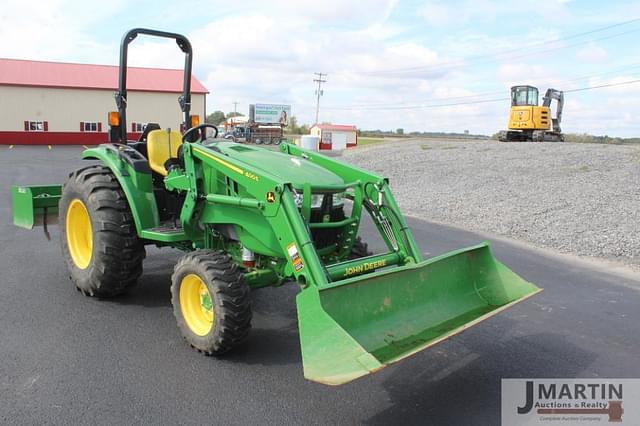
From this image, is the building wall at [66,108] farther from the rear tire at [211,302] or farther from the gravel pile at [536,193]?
the rear tire at [211,302]

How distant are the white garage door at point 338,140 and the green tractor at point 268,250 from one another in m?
42.2

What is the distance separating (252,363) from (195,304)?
0.68 metres

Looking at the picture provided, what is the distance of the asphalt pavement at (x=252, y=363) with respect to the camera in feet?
11.4

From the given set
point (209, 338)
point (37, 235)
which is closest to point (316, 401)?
point (209, 338)

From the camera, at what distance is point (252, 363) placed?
4152 millimetres

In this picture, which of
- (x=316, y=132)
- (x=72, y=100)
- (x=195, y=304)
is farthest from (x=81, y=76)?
(x=195, y=304)

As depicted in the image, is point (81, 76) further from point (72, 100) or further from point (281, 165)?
point (281, 165)

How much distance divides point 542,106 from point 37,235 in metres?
27.2

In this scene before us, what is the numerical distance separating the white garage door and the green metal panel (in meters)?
41.8

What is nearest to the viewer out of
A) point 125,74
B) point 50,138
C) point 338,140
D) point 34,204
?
point 125,74

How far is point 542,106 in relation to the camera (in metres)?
29.4

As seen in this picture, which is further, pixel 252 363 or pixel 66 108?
pixel 66 108

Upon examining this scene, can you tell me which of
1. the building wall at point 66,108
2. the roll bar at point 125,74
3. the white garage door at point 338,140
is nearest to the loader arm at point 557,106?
the white garage door at point 338,140

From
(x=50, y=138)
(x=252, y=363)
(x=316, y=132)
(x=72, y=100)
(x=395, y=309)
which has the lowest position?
(x=252, y=363)
